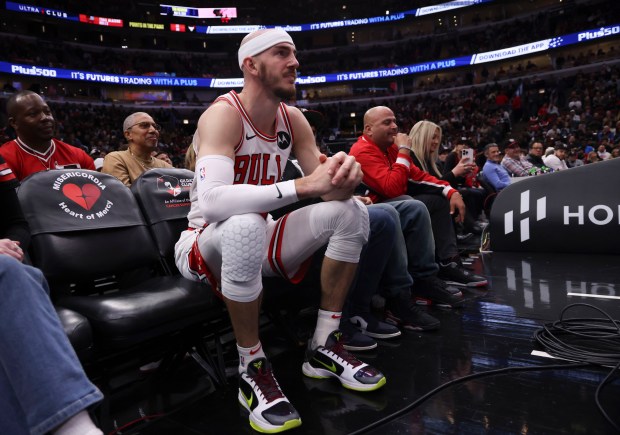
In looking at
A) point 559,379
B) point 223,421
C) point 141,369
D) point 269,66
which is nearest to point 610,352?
point 559,379

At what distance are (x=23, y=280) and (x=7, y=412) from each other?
285 mm

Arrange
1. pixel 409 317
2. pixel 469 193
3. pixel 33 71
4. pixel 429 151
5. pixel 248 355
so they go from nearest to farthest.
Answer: pixel 248 355 → pixel 409 317 → pixel 429 151 → pixel 469 193 → pixel 33 71

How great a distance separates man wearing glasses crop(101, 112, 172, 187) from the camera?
124 inches

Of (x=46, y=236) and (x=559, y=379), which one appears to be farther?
(x=46, y=236)

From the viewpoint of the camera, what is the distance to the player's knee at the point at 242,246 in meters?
1.48

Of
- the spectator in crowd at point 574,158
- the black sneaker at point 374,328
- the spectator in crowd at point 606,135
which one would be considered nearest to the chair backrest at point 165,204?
the black sneaker at point 374,328

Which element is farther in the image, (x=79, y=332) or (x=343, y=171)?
(x=343, y=171)

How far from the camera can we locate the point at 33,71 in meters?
22.2

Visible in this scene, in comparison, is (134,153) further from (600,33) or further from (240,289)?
(600,33)

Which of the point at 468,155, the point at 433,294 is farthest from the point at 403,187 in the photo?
the point at 468,155

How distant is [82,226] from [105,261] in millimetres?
185

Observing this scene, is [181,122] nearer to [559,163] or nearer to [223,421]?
[559,163]

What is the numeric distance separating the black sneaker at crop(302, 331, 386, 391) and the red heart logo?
123 cm

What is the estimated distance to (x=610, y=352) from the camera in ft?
6.05
